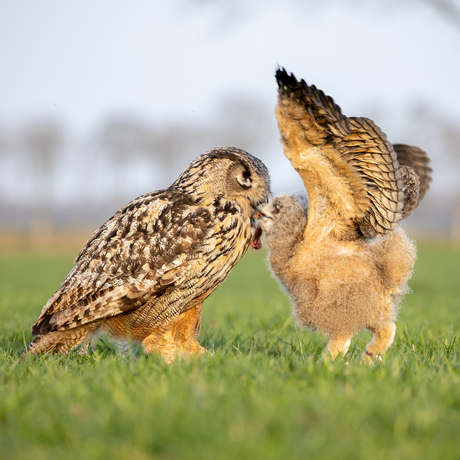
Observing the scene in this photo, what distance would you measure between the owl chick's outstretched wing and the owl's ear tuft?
519mm

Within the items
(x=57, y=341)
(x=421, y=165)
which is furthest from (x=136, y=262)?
(x=421, y=165)

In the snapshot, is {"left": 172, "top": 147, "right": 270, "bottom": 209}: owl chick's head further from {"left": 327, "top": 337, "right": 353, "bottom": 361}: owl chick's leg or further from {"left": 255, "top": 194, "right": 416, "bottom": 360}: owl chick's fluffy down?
{"left": 327, "top": 337, "right": 353, "bottom": 361}: owl chick's leg

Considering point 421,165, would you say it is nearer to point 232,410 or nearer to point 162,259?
point 162,259

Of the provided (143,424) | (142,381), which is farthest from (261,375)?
(143,424)

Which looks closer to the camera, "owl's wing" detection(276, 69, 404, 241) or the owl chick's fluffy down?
"owl's wing" detection(276, 69, 404, 241)

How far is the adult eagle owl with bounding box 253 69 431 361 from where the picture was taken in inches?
127

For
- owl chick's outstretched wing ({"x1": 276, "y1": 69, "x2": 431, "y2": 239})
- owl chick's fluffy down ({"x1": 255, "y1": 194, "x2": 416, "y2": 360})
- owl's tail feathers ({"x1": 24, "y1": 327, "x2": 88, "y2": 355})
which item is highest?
owl chick's outstretched wing ({"x1": 276, "y1": 69, "x2": 431, "y2": 239})

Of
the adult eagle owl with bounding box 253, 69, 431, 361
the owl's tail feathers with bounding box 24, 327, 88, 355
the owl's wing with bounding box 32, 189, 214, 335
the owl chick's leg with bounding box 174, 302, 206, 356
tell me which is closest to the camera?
the adult eagle owl with bounding box 253, 69, 431, 361

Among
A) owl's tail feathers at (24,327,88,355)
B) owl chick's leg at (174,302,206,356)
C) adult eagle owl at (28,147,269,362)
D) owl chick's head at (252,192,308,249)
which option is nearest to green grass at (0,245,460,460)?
owl's tail feathers at (24,327,88,355)

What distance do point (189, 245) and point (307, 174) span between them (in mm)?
941

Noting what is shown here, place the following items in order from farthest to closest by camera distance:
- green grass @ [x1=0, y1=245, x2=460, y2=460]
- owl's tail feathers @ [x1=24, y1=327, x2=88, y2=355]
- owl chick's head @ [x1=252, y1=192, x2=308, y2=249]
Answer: owl's tail feathers @ [x1=24, y1=327, x2=88, y2=355] < owl chick's head @ [x1=252, y1=192, x2=308, y2=249] < green grass @ [x1=0, y1=245, x2=460, y2=460]

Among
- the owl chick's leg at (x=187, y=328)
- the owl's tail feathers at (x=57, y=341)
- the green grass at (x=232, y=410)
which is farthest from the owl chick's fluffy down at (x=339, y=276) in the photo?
the owl's tail feathers at (x=57, y=341)

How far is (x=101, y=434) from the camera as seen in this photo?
1881 millimetres

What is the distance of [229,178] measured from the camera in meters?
3.84
